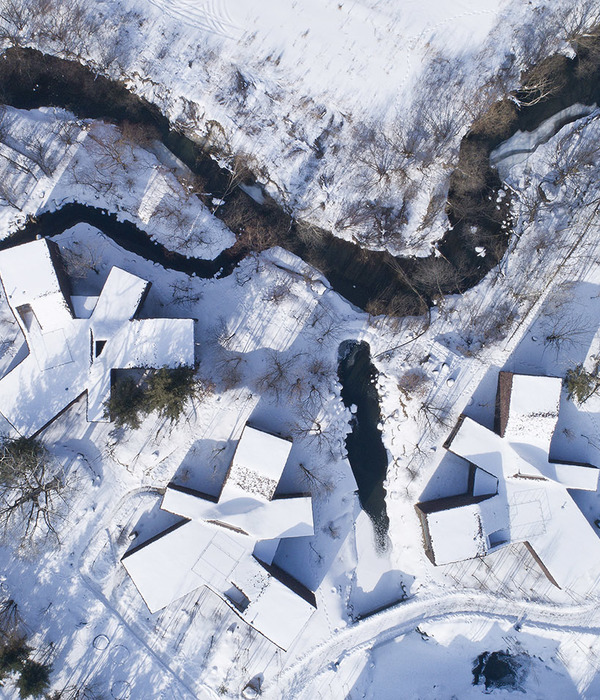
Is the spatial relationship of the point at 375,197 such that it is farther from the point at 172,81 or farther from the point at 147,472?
the point at 147,472

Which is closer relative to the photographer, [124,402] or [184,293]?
[124,402]

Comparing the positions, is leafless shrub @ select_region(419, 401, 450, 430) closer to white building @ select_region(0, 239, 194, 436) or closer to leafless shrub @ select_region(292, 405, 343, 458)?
leafless shrub @ select_region(292, 405, 343, 458)

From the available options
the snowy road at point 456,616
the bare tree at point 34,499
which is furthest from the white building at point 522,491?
the bare tree at point 34,499

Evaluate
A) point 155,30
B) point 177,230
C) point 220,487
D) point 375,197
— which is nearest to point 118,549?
point 220,487

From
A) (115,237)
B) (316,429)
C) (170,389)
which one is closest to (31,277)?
(115,237)

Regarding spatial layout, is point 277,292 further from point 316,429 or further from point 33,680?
point 33,680

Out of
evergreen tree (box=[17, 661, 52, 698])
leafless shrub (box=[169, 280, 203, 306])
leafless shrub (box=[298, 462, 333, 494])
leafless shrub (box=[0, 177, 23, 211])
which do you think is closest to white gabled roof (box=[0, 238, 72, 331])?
leafless shrub (box=[0, 177, 23, 211])
